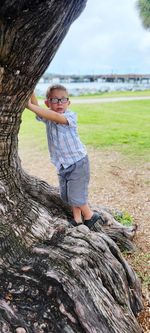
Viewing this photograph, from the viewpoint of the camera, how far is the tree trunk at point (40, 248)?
9.25 feet

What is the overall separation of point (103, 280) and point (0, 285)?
35.6 inches

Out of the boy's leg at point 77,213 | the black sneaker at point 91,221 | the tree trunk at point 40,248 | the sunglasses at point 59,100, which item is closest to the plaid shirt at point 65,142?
the sunglasses at point 59,100

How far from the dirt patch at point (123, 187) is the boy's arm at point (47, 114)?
1942 mm

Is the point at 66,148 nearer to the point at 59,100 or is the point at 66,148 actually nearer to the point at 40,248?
the point at 59,100

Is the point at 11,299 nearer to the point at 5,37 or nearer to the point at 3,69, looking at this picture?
the point at 3,69

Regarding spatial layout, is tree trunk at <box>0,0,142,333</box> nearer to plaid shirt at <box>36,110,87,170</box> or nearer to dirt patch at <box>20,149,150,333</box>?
plaid shirt at <box>36,110,87,170</box>

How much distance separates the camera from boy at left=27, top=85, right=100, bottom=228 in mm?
3906

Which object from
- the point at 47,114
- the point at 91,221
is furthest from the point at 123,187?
the point at 47,114

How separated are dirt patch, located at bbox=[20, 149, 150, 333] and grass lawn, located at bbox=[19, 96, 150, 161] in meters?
0.72

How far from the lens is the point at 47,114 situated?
3781 millimetres

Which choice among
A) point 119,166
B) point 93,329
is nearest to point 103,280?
point 93,329

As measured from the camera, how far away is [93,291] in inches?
131

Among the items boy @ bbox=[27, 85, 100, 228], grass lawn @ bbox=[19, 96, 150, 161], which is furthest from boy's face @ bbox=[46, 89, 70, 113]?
grass lawn @ bbox=[19, 96, 150, 161]

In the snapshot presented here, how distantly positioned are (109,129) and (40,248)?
1039 cm
